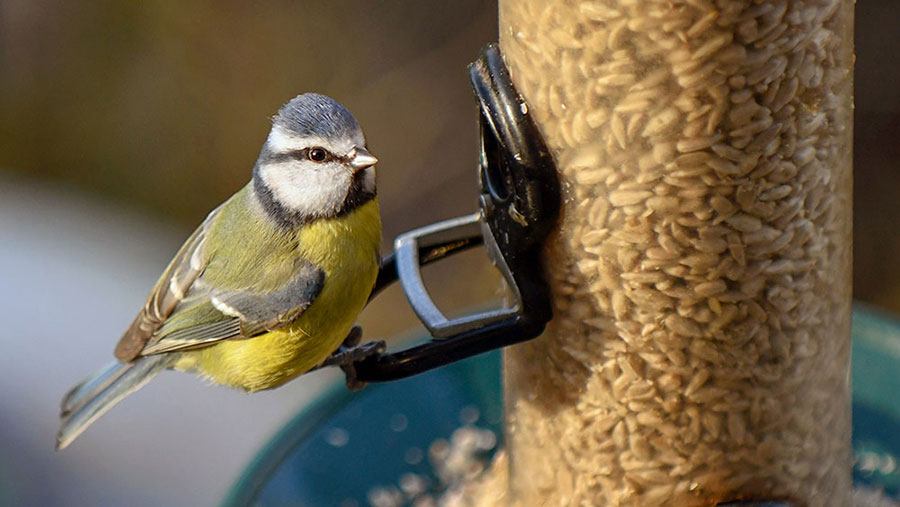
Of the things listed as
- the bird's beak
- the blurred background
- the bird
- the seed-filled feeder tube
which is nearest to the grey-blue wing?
the bird

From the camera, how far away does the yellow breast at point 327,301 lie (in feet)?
7.29

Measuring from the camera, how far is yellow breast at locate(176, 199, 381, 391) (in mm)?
2223

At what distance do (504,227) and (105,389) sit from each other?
124 cm

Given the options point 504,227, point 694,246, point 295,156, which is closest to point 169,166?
point 295,156

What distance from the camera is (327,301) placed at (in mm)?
2223

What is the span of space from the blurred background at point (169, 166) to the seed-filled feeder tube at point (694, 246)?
2.79 meters

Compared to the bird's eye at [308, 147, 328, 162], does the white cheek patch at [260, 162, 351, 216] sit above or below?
below

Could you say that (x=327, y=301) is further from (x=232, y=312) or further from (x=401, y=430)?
(x=401, y=430)

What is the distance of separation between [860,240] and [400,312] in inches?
Answer: 83.9

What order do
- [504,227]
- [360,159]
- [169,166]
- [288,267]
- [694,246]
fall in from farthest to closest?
1. [169,166]
2. [288,267]
3. [360,159]
4. [504,227]
5. [694,246]

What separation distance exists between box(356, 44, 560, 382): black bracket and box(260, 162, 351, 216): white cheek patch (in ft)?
1.20

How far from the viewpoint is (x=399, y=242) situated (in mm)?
2186

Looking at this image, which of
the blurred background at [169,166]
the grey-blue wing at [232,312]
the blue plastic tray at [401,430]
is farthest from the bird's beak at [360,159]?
the blurred background at [169,166]

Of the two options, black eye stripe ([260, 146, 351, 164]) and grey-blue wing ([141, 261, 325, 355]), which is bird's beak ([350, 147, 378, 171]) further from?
grey-blue wing ([141, 261, 325, 355])
